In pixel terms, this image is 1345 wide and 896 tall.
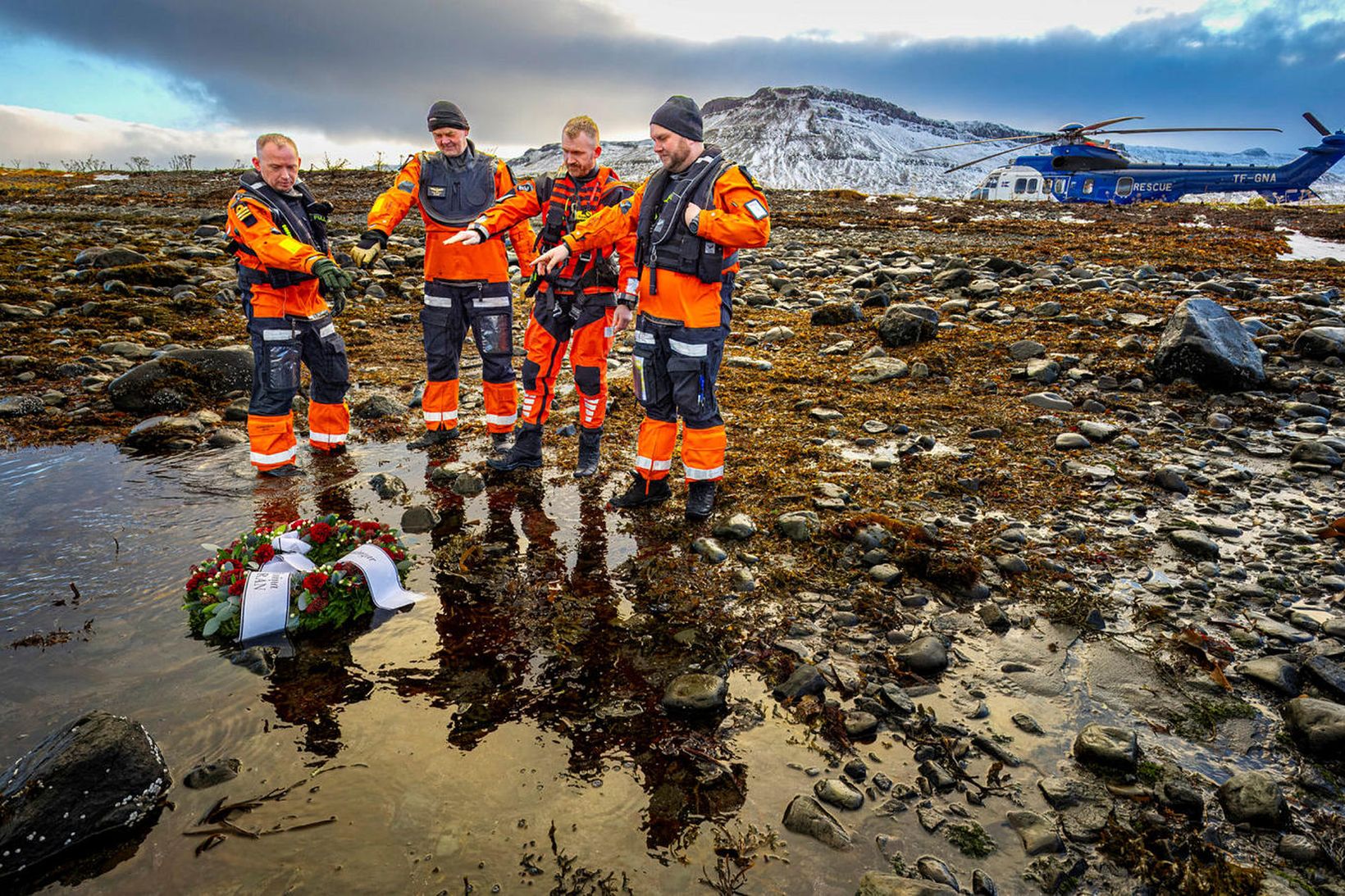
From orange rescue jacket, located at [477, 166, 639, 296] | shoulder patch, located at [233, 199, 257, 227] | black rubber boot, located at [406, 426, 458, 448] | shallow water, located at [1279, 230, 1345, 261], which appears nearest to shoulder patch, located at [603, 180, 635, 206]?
orange rescue jacket, located at [477, 166, 639, 296]

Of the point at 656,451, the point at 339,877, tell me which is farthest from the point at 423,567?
the point at 339,877

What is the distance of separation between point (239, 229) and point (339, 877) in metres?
5.80

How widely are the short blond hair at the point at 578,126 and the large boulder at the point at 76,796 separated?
5.51 metres

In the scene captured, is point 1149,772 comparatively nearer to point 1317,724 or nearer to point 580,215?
point 1317,724

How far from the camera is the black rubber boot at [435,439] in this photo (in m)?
7.70

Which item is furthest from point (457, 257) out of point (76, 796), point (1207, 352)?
point (1207, 352)

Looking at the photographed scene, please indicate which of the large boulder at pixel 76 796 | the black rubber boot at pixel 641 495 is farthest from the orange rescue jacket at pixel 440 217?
the large boulder at pixel 76 796

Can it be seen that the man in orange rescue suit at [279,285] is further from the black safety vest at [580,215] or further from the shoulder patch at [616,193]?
the shoulder patch at [616,193]

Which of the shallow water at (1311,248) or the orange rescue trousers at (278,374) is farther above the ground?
the shallow water at (1311,248)

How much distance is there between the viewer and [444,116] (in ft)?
23.3

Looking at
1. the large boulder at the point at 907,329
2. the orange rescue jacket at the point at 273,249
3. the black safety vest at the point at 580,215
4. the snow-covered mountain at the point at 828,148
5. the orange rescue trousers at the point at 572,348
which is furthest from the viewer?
the snow-covered mountain at the point at 828,148

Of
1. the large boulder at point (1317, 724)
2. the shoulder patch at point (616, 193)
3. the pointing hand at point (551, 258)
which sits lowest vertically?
the large boulder at point (1317, 724)

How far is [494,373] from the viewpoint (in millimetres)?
7465

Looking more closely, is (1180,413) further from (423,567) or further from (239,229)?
(239,229)
